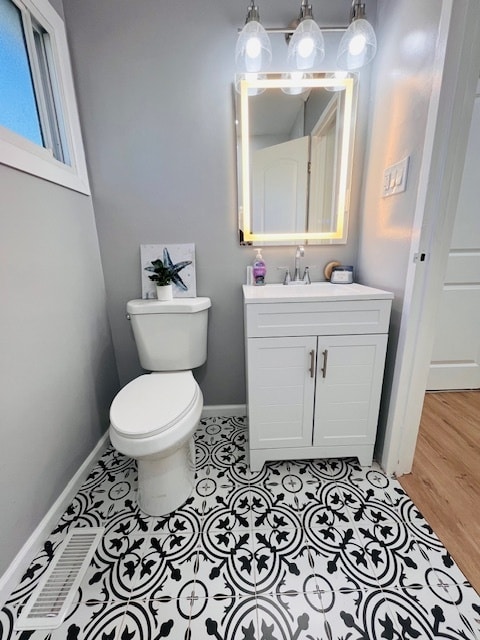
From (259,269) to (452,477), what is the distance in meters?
1.37

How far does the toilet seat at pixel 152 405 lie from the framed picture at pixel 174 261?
0.51 metres

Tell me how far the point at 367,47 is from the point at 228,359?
163 cm

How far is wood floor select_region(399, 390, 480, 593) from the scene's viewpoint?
100 centimetres

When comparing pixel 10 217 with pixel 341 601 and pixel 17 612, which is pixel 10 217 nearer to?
pixel 17 612

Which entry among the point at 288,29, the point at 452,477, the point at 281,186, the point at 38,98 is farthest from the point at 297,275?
the point at 38,98

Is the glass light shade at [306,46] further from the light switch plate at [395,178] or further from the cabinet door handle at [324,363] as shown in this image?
the cabinet door handle at [324,363]

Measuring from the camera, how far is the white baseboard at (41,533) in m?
0.88

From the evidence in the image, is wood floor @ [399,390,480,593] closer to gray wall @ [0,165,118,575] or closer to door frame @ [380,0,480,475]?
door frame @ [380,0,480,475]

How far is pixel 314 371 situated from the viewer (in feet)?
3.91

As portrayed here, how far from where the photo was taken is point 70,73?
128cm

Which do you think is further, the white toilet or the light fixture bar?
the light fixture bar

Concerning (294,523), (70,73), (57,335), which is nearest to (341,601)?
(294,523)

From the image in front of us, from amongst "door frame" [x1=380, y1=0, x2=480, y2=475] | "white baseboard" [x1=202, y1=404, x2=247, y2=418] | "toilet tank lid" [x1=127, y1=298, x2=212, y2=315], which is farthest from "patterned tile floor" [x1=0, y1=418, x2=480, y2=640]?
"toilet tank lid" [x1=127, y1=298, x2=212, y2=315]

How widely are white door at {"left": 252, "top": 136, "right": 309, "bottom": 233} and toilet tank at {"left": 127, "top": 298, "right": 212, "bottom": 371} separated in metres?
0.57
